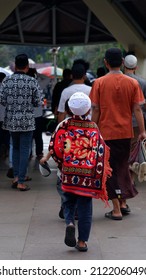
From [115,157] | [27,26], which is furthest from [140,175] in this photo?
[27,26]

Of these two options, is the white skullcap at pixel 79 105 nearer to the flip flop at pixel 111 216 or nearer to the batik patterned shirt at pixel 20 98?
the flip flop at pixel 111 216

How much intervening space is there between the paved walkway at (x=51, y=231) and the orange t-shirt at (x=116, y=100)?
3.44ft

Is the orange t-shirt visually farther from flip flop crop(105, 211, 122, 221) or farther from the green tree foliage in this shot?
the green tree foliage

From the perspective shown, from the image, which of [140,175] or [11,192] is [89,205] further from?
[11,192]

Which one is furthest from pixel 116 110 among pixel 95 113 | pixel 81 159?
pixel 81 159

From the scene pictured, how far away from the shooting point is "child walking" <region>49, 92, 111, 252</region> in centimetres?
584

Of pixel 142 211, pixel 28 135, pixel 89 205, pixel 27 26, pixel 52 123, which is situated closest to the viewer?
pixel 89 205

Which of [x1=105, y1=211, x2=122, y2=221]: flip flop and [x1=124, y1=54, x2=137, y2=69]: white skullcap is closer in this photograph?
[x1=105, y1=211, x2=122, y2=221]: flip flop

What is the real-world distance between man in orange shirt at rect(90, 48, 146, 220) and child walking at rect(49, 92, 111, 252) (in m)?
A: 1.29

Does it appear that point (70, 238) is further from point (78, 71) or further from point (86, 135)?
point (78, 71)

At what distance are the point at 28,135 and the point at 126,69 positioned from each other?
169 cm

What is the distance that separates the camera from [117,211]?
7320 millimetres

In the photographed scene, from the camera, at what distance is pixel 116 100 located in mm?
7172

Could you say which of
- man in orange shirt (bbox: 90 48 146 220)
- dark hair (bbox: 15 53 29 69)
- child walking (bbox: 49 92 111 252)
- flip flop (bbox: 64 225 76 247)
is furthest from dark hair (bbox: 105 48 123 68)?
flip flop (bbox: 64 225 76 247)
